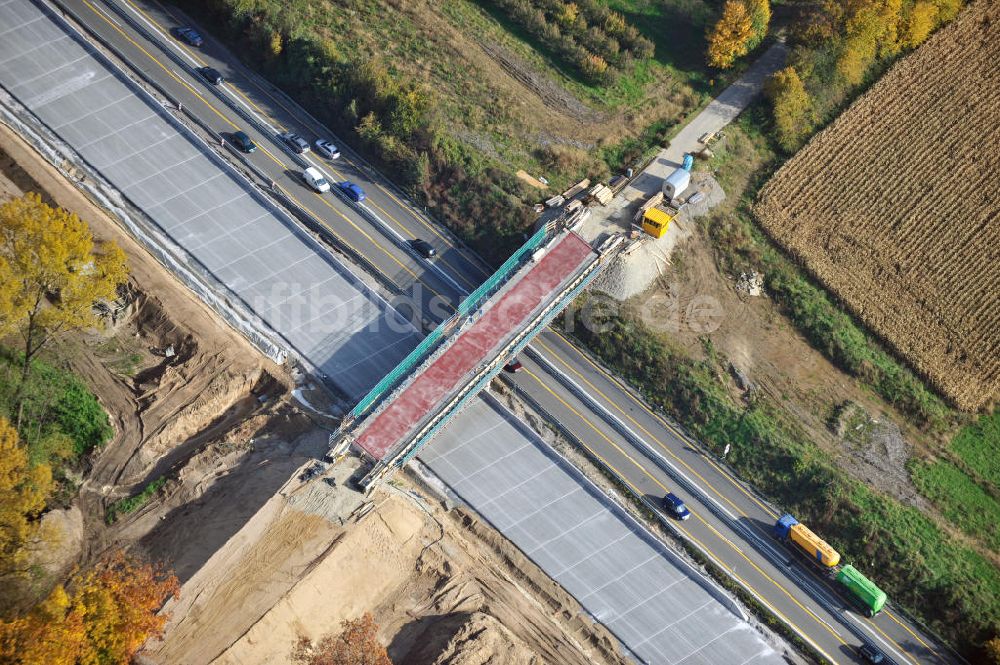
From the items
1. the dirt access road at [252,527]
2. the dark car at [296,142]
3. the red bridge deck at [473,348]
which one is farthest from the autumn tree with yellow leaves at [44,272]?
the dark car at [296,142]

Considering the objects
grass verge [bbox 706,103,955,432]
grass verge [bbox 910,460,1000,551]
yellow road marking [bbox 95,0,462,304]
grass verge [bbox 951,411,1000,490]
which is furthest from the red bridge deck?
grass verge [bbox 951,411,1000,490]

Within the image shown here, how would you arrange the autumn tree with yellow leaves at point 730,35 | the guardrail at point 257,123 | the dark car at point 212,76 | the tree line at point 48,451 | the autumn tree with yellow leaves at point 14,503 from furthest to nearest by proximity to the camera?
the autumn tree with yellow leaves at point 730,35, the dark car at point 212,76, the guardrail at point 257,123, the autumn tree with yellow leaves at point 14,503, the tree line at point 48,451

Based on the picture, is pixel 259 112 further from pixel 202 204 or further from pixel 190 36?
pixel 202 204

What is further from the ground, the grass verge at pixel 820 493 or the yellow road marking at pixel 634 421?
the grass verge at pixel 820 493

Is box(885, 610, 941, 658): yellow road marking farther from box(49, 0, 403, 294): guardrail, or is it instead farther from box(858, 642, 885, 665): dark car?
box(49, 0, 403, 294): guardrail

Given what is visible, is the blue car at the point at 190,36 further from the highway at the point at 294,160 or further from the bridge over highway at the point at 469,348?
the bridge over highway at the point at 469,348

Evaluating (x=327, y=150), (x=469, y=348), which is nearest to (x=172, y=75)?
(x=327, y=150)
